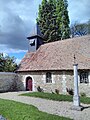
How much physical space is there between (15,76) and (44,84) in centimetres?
467

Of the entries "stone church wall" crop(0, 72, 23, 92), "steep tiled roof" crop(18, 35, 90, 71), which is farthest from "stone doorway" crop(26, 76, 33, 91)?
"steep tiled roof" crop(18, 35, 90, 71)

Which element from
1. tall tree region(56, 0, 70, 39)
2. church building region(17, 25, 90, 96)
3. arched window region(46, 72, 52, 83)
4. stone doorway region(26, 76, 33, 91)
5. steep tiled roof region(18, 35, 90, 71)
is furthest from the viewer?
tall tree region(56, 0, 70, 39)

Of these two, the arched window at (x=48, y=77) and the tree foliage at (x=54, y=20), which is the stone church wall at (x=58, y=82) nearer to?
the arched window at (x=48, y=77)

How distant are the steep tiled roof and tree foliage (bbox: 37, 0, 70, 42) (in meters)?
7.11

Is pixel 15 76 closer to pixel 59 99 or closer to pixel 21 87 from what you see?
pixel 21 87

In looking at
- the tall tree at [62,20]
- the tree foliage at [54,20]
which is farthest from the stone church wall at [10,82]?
the tall tree at [62,20]

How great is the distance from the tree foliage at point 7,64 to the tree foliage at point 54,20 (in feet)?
27.6

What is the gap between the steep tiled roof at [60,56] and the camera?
53.8ft

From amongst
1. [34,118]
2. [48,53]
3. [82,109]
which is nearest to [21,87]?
[48,53]

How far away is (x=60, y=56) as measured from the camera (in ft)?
60.0

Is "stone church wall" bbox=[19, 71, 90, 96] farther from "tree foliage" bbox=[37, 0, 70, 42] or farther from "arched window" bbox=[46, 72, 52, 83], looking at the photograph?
"tree foliage" bbox=[37, 0, 70, 42]

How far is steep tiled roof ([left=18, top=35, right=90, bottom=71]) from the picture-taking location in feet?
53.8

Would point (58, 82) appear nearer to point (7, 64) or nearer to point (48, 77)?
point (48, 77)

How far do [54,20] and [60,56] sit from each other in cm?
1295
